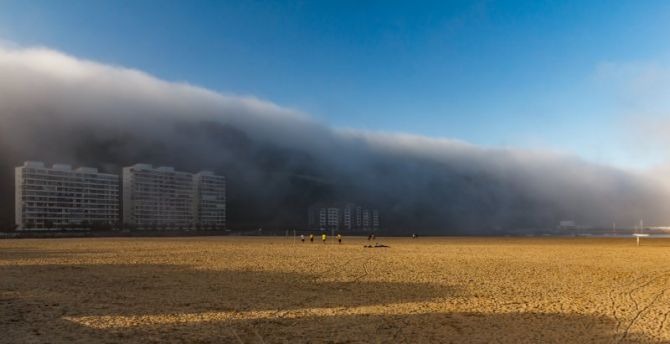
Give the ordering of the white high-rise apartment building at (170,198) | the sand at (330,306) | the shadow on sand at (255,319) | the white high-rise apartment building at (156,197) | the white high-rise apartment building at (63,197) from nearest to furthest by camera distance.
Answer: the shadow on sand at (255,319) → the sand at (330,306) → the white high-rise apartment building at (63,197) → the white high-rise apartment building at (156,197) → the white high-rise apartment building at (170,198)

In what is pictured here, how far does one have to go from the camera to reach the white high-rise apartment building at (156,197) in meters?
157

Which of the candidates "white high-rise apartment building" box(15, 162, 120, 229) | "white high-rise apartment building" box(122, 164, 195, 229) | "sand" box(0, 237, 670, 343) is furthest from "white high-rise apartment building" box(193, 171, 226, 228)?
"sand" box(0, 237, 670, 343)

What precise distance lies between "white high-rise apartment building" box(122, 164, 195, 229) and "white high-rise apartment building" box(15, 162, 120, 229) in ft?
15.0

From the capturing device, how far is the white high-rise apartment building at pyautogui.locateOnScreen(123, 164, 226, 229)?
158 metres

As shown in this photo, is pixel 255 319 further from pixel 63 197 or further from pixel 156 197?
pixel 156 197

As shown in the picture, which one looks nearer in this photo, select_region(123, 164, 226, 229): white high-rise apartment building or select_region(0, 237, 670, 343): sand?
select_region(0, 237, 670, 343): sand

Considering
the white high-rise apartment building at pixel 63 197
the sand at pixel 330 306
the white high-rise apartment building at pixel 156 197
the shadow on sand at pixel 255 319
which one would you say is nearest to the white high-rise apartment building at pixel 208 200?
the white high-rise apartment building at pixel 156 197

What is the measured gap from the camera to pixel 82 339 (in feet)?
32.9

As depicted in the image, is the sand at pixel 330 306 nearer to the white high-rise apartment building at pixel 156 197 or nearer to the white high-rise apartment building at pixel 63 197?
the white high-rise apartment building at pixel 63 197

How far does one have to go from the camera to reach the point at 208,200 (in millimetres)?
186500

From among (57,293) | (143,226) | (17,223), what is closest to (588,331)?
(57,293)

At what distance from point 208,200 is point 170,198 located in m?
19.4

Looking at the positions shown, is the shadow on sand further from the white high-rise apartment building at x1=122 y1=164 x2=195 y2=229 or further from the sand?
the white high-rise apartment building at x1=122 y1=164 x2=195 y2=229

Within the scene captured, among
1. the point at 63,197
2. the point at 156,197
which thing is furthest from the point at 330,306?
the point at 156,197
